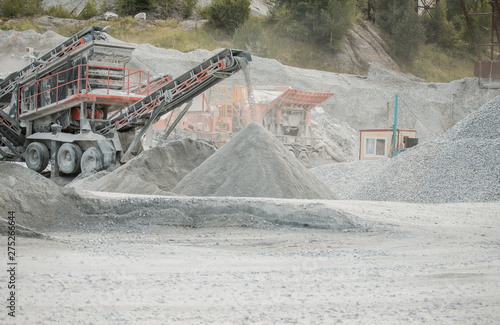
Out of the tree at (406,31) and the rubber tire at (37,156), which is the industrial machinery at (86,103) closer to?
the rubber tire at (37,156)

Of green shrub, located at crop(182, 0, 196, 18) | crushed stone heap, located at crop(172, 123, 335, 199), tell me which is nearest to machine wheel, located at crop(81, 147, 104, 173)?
crushed stone heap, located at crop(172, 123, 335, 199)

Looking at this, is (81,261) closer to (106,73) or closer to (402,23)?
(106,73)

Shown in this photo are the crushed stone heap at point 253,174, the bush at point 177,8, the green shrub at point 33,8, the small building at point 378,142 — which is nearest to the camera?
the crushed stone heap at point 253,174

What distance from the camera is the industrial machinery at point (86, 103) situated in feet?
43.9

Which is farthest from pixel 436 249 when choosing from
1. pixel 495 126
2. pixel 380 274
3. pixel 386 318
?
pixel 495 126

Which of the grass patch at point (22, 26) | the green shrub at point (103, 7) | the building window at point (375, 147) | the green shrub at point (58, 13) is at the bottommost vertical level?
the building window at point (375, 147)

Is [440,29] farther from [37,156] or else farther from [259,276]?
[259,276]

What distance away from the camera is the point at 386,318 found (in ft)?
11.0

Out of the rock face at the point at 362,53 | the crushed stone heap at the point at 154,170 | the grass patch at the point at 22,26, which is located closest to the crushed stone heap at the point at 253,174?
the crushed stone heap at the point at 154,170

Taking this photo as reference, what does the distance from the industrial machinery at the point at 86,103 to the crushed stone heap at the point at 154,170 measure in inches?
47.5

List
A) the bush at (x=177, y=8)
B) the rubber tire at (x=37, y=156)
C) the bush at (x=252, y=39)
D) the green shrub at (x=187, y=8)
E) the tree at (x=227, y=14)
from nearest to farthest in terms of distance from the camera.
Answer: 1. the rubber tire at (x=37, y=156)
2. the bush at (x=252, y=39)
3. the tree at (x=227, y=14)
4. the bush at (x=177, y=8)
5. the green shrub at (x=187, y=8)

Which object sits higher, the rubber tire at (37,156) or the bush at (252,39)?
the bush at (252,39)

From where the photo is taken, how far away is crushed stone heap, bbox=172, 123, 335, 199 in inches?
357

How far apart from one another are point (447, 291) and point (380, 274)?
1.99 ft
